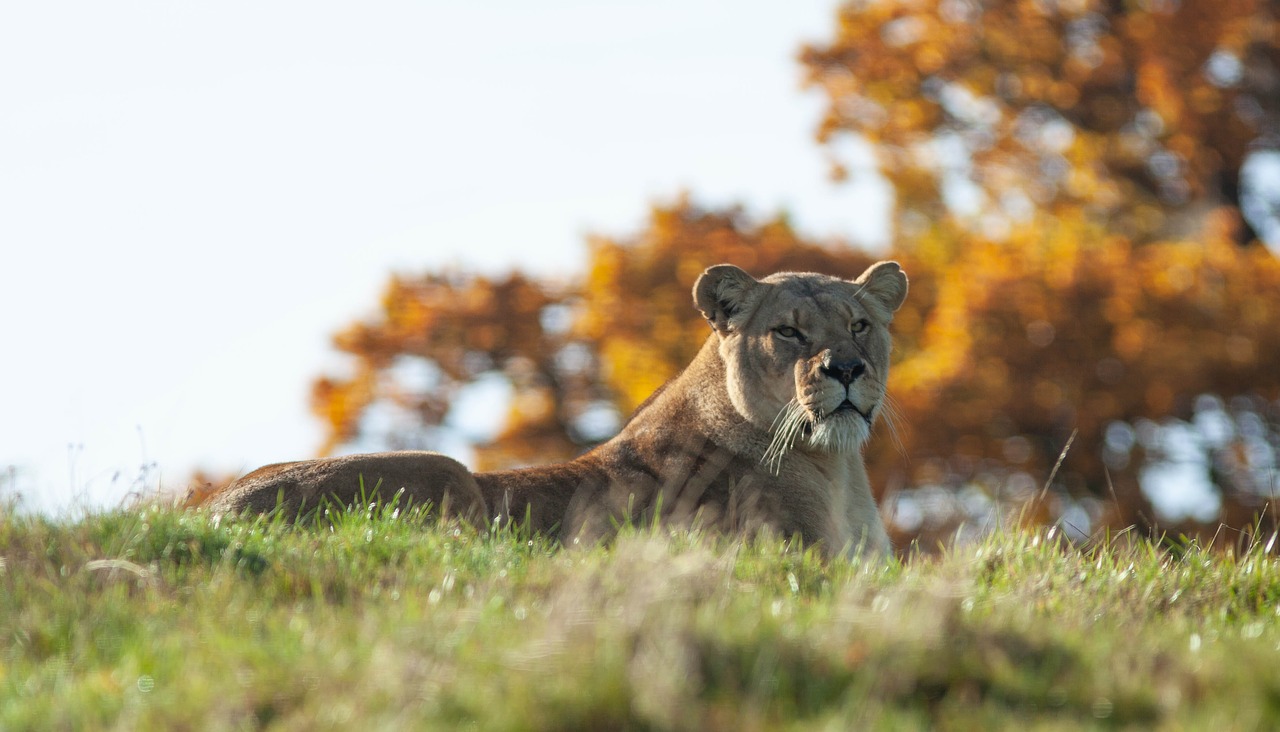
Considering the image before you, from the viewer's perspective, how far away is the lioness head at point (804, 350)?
27.3 feet

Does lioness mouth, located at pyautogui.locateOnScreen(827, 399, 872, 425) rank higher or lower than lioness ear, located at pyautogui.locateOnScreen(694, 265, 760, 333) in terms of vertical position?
lower

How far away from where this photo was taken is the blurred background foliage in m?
23.5

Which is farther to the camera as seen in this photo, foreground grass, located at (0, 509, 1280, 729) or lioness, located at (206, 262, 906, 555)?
lioness, located at (206, 262, 906, 555)

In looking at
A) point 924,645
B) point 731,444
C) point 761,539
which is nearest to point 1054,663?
point 924,645

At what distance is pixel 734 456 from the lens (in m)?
8.72

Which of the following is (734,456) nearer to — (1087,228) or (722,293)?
(722,293)

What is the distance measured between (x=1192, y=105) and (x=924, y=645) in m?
21.9

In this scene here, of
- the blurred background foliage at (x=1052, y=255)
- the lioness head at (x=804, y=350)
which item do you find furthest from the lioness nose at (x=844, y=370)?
the blurred background foliage at (x=1052, y=255)

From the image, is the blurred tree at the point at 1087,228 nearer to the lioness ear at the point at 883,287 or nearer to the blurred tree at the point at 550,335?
the blurred tree at the point at 550,335

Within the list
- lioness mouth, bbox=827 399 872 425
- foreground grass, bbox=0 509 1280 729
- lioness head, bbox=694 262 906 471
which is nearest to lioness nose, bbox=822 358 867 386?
lioness head, bbox=694 262 906 471

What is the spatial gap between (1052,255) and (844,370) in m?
17.5

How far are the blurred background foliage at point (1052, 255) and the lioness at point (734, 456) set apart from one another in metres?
10.5

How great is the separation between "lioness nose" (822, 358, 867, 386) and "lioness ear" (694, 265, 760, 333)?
0.88 metres

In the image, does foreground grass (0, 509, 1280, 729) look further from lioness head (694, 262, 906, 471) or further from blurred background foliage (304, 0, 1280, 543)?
blurred background foliage (304, 0, 1280, 543)
